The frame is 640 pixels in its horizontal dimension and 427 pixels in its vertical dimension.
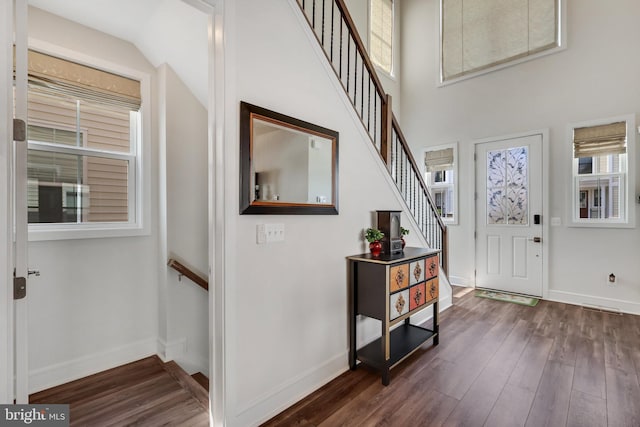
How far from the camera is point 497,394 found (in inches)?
81.4

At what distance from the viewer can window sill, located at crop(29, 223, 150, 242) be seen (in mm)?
2139

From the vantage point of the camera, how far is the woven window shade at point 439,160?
5.16 m

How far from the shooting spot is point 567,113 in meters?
4.08

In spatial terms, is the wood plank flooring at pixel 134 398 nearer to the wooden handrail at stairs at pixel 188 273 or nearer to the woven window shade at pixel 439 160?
the wooden handrail at stairs at pixel 188 273

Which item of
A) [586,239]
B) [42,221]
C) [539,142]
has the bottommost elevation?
[586,239]

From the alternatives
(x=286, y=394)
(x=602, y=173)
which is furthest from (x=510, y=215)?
(x=286, y=394)

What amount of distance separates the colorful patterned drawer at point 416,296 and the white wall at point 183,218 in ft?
6.10

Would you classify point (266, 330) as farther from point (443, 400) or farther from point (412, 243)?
point (412, 243)

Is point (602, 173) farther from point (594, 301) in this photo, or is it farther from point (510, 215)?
point (594, 301)

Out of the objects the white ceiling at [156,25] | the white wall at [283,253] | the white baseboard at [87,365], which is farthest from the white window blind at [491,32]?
the white baseboard at [87,365]

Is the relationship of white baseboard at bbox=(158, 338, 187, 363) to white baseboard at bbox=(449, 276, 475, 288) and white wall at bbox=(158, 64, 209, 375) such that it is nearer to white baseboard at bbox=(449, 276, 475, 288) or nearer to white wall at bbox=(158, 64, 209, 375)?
white wall at bbox=(158, 64, 209, 375)

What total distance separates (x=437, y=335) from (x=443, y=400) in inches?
34.5

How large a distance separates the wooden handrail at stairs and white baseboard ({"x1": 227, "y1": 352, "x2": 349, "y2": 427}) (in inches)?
49.0

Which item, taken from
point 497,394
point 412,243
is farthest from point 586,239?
point 497,394
